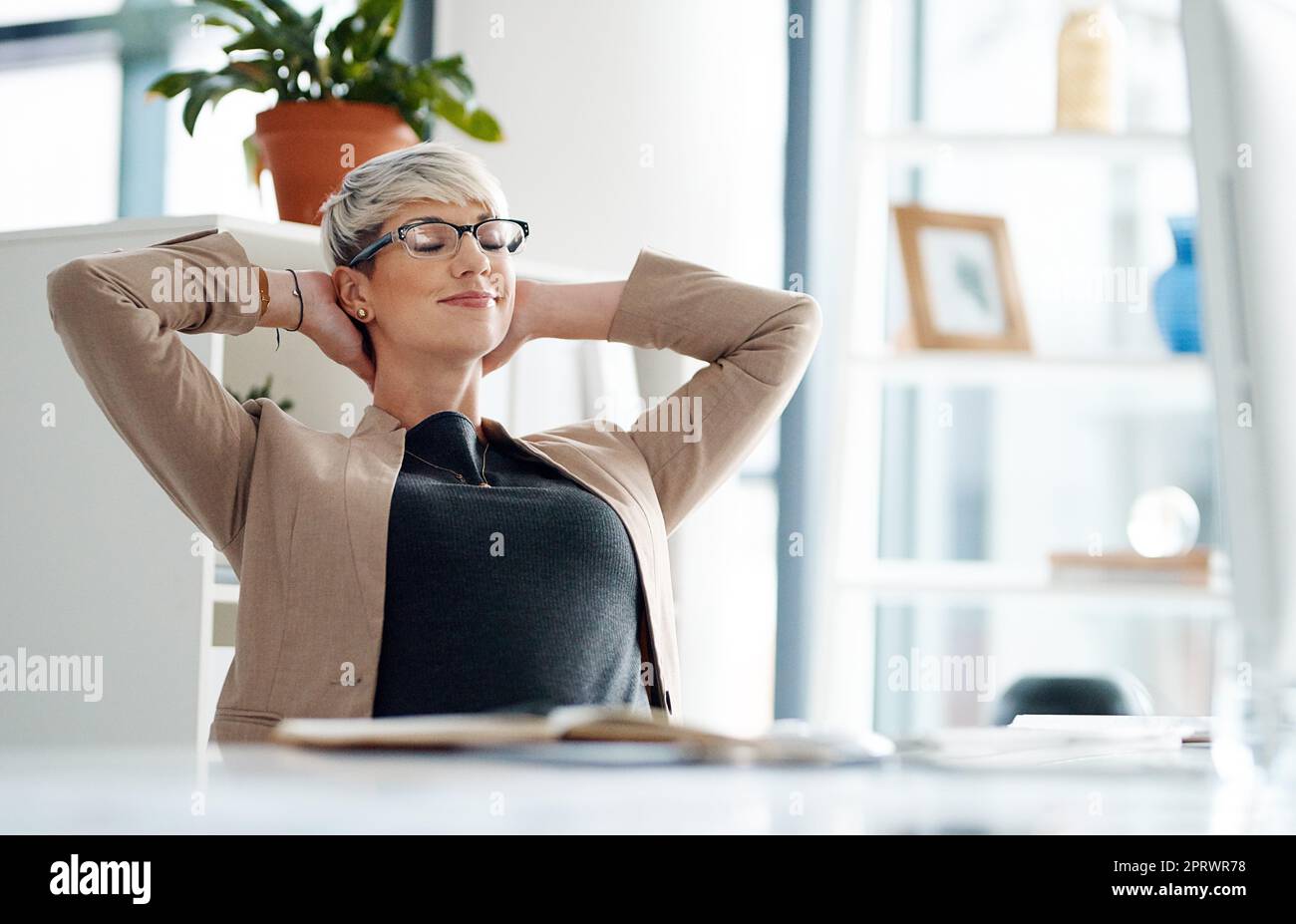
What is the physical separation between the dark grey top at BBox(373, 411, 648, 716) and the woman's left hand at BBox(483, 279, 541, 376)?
23cm

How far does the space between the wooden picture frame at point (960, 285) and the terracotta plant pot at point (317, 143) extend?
1.04 m

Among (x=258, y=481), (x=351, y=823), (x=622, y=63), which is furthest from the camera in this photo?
(x=622, y=63)

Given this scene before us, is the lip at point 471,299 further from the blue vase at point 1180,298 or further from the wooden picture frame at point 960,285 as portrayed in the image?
the blue vase at point 1180,298

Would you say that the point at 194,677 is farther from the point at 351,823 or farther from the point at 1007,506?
the point at 1007,506

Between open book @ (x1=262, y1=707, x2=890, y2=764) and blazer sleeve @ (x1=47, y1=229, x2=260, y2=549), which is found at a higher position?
blazer sleeve @ (x1=47, y1=229, x2=260, y2=549)

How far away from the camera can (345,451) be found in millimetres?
1532

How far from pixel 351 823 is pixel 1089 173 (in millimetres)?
3310

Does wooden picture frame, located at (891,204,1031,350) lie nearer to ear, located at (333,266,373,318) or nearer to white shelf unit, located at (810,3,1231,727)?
white shelf unit, located at (810,3,1231,727)

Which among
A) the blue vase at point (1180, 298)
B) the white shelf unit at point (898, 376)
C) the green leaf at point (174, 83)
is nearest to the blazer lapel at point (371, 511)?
the green leaf at point (174, 83)

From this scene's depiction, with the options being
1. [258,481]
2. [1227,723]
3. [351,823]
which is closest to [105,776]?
[351,823]

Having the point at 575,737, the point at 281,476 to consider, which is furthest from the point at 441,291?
the point at 575,737

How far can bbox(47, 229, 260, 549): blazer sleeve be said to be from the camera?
1.45 metres

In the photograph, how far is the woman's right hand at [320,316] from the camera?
1.62 meters

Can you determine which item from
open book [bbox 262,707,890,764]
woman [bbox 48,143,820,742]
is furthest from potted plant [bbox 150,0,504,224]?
open book [bbox 262,707,890,764]
